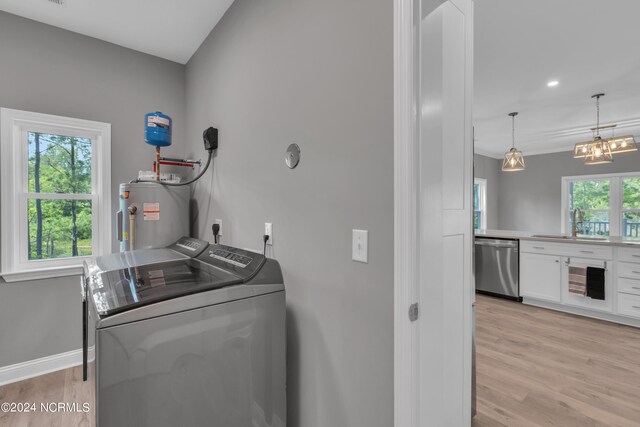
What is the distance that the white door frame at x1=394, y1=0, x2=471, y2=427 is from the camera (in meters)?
0.92

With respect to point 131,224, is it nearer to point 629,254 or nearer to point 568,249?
point 568,249

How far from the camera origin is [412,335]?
0.95 m

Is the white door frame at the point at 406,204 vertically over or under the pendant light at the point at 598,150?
under

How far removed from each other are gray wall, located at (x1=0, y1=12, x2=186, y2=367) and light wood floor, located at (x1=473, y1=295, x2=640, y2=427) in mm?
3182

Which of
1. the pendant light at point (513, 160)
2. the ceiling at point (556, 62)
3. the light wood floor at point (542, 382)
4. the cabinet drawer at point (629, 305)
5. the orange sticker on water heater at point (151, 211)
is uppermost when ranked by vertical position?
the ceiling at point (556, 62)

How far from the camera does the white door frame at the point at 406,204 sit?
0.92m

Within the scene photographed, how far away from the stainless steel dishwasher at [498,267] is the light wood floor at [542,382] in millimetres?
852

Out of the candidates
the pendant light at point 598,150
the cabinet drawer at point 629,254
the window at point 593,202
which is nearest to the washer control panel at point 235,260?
the cabinet drawer at point 629,254

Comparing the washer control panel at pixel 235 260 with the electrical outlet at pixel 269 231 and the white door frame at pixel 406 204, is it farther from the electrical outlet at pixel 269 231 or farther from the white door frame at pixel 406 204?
the white door frame at pixel 406 204

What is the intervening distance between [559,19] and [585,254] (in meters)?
2.69

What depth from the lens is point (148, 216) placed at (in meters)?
2.17

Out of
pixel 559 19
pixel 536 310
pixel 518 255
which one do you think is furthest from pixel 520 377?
pixel 559 19

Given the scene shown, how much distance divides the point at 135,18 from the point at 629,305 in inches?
213

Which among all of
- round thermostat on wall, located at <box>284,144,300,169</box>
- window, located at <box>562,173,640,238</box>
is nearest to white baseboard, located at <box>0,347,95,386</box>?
round thermostat on wall, located at <box>284,144,300,169</box>
